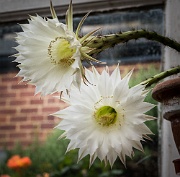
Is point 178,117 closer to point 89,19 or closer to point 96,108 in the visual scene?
point 96,108

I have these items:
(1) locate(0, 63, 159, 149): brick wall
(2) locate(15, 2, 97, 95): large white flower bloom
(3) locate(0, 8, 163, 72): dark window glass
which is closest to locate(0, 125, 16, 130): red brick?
(1) locate(0, 63, 159, 149): brick wall

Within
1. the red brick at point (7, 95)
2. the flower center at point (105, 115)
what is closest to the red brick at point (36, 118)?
the red brick at point (7, 95)

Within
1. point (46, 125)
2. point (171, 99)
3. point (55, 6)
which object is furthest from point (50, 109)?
point (171, 99)

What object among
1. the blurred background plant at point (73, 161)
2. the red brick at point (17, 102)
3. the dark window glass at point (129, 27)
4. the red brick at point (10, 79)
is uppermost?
the dark window glass at point (129, 27)

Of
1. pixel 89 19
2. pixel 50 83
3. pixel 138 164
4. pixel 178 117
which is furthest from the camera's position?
pixel 89 19

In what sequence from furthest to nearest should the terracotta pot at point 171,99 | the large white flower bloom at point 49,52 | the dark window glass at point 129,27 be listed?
the dark window glass at point 129,27 < the terracotta pot at point 171,99 < the large white flower bloom at point 49,52

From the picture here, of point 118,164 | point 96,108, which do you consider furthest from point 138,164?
point 96,108

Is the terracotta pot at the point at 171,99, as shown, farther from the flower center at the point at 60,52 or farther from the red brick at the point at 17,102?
the red brick at the point at 17,102
